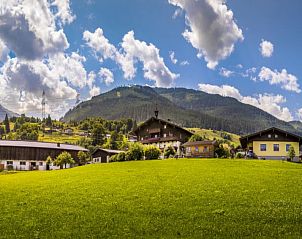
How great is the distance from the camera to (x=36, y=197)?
2888cm

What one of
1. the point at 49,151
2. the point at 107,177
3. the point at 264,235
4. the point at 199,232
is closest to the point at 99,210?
the point at 199,232

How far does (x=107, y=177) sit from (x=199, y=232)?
20.9m

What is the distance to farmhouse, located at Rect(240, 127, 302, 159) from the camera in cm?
8006

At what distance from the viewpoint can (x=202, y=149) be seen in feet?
251

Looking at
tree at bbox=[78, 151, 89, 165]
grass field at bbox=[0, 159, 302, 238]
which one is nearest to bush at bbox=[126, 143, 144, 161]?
grass field at bbox=[0, 159, 302, 238]

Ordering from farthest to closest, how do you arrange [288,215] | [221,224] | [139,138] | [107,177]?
[139,138], [107,177], [288,215], [221,224]

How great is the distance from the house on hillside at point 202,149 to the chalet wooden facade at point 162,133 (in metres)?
22.0

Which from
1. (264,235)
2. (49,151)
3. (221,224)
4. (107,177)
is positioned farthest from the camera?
(49,151)

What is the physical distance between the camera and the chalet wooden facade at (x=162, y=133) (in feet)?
344

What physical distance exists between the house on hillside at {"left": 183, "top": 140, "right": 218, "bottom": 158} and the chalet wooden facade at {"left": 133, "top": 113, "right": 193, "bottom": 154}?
22.0m

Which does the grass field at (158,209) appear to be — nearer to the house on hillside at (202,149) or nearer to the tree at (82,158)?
the house on hillside at (202,149)

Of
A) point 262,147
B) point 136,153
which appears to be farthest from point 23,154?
point 262,147

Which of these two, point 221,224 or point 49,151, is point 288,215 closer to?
A: point 221,224

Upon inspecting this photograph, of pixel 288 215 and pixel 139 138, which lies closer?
pixel 288 215
